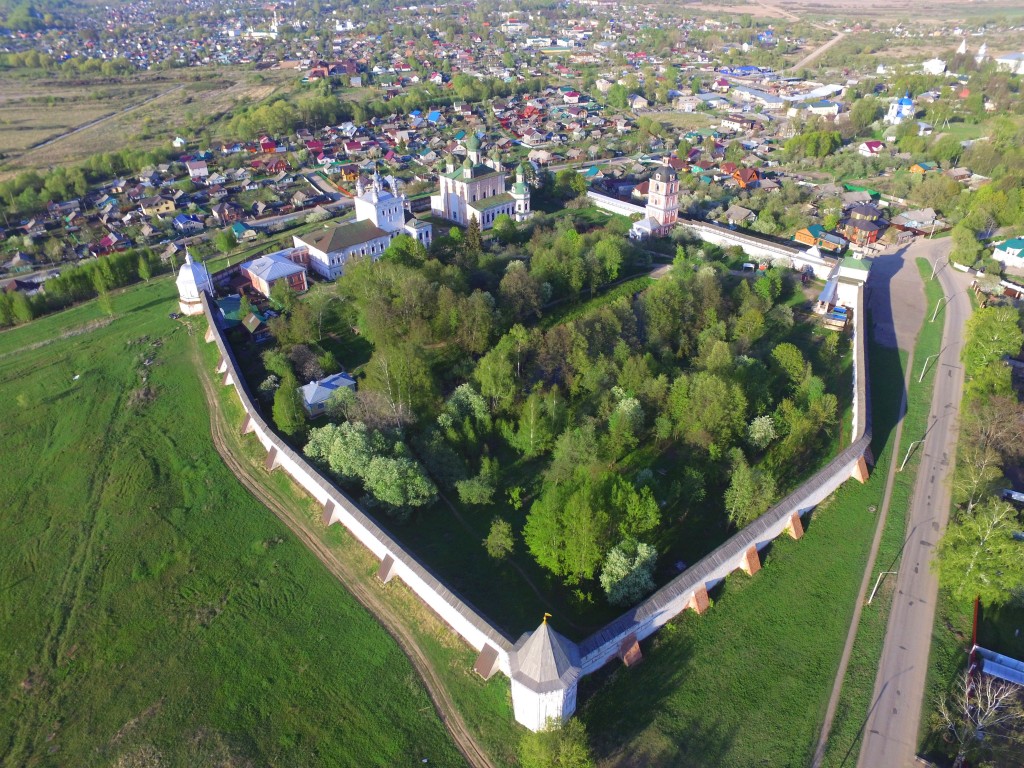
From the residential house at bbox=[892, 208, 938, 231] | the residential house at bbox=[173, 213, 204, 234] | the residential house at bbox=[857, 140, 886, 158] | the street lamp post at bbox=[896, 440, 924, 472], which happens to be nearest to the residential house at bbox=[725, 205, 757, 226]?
the residential house at bbox=[892, 208, 938, 231]

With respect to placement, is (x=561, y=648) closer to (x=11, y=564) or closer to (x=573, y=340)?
(x=573, y=340)

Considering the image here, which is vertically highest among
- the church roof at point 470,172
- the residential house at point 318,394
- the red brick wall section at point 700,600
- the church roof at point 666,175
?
the church roof at point 666,175

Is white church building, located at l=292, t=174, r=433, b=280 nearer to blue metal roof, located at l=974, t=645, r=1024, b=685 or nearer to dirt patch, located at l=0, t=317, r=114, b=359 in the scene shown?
dirt patch, located at l=0, t=317, r=114, b=359

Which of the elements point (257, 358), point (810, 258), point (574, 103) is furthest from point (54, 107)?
point (810, 258)

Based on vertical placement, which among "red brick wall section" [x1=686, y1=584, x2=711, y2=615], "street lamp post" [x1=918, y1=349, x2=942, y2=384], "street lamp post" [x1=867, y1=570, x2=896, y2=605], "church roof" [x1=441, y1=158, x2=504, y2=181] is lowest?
"street lamp post" [x1=918, y1=349, x2=942, y2=384]

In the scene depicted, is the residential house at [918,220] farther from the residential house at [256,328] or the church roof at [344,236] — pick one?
the residential house at [256,328]

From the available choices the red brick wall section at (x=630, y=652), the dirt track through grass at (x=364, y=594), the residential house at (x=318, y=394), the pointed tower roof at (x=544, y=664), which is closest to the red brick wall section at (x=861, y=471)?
the red brick wall section at (x=630, y=652)
